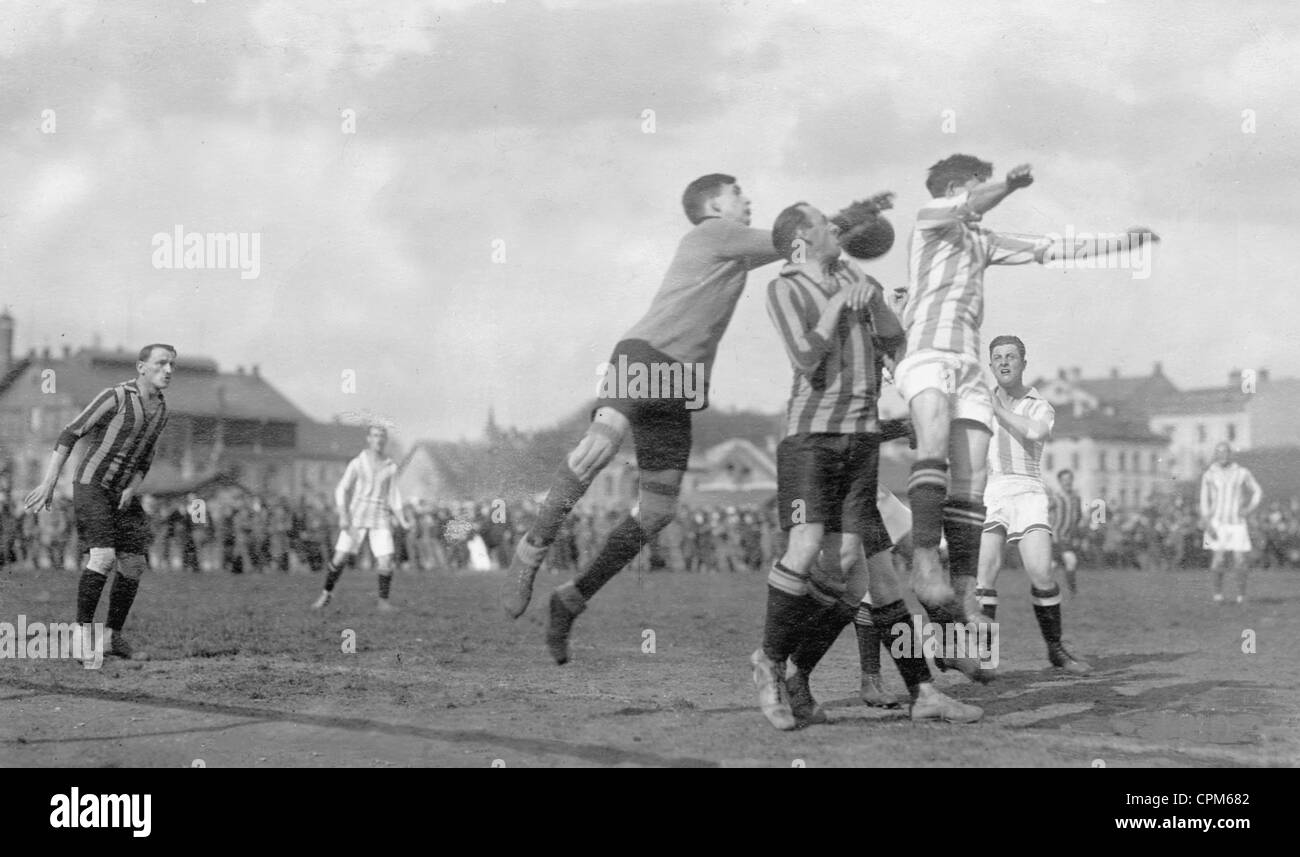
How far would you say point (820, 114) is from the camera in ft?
26.6

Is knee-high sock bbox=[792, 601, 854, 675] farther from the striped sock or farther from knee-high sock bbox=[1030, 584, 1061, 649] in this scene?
knee-high sock bbox=[1030, 584, 1061, 649]

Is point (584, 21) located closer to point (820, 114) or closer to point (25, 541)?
point (820, 114)

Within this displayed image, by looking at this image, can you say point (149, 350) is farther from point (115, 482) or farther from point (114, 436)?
point (115, 482)

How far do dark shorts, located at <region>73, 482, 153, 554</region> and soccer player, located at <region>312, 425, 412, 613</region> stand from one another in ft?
14.5

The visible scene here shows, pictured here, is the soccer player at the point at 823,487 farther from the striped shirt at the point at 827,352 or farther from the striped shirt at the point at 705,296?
the striped shirt at the point at 705,296

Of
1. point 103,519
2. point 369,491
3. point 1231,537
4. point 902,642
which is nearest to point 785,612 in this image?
point 902,642

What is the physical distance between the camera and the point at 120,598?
846 cm

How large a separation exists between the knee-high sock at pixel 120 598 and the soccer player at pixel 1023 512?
5362mm

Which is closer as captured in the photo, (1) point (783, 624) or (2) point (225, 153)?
(1) point (783, 624)

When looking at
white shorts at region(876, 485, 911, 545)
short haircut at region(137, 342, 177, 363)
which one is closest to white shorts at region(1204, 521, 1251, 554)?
white shorts at region(876, 485, 911, 545)

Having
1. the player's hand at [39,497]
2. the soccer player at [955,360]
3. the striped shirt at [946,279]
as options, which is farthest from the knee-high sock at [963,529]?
the player's hand at [39,497]
